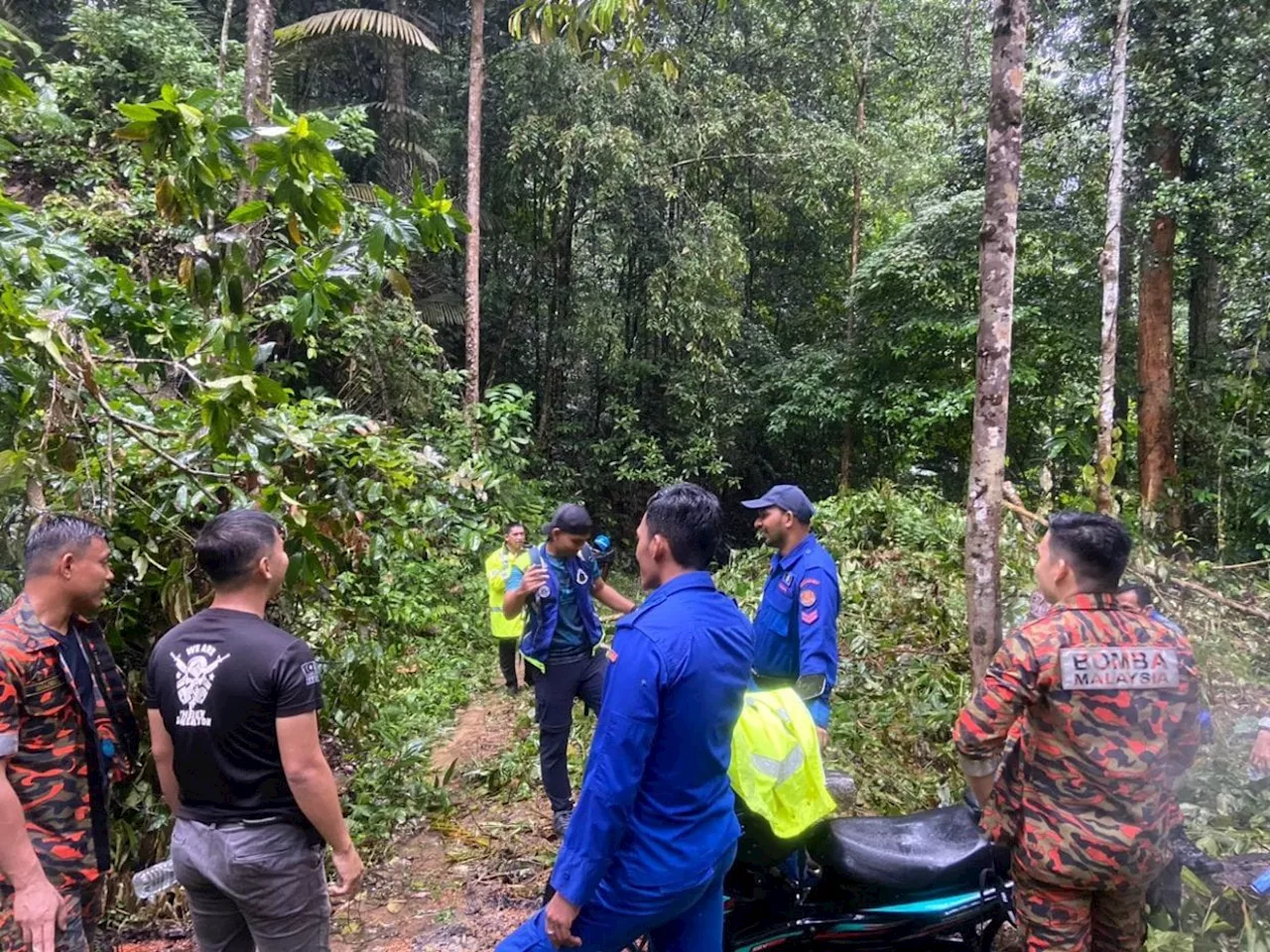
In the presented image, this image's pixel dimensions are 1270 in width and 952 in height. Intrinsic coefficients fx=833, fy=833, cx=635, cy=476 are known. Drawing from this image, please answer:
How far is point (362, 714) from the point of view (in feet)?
15.0

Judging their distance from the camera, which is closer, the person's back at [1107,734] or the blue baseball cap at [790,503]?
the person's back at [1107,734]

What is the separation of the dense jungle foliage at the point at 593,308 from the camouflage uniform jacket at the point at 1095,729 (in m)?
2.03

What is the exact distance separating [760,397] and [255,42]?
10.7 metres

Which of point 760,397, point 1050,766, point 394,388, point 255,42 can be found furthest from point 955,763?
point 760,397

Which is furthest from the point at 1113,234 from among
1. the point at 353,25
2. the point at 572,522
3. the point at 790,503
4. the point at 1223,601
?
the point at 353,25

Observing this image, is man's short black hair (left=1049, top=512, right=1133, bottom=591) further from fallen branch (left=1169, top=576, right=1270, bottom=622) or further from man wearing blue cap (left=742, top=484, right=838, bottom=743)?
fallen branch (left=1169, top=576, right=1270, bottom=622)

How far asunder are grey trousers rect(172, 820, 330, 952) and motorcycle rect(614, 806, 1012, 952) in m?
1.03

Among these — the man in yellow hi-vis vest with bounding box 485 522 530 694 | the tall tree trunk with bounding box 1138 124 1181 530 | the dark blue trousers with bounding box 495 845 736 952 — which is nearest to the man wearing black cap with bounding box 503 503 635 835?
the man in yellow hi-vis vest with bounding box 485 522 530 694

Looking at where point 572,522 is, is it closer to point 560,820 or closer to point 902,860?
point 560,820

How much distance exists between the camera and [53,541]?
7.97 feet

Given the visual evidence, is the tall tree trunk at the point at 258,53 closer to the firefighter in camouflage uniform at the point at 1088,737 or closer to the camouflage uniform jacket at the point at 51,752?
the camouflage uniform jacket at the point at 51,752

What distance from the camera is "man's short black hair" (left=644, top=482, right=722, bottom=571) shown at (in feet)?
7.26

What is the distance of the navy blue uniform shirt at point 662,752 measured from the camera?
6.45 ft

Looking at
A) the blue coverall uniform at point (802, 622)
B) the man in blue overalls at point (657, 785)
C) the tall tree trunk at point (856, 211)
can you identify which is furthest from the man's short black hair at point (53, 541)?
the tall tree trunk at point (856, 211)
